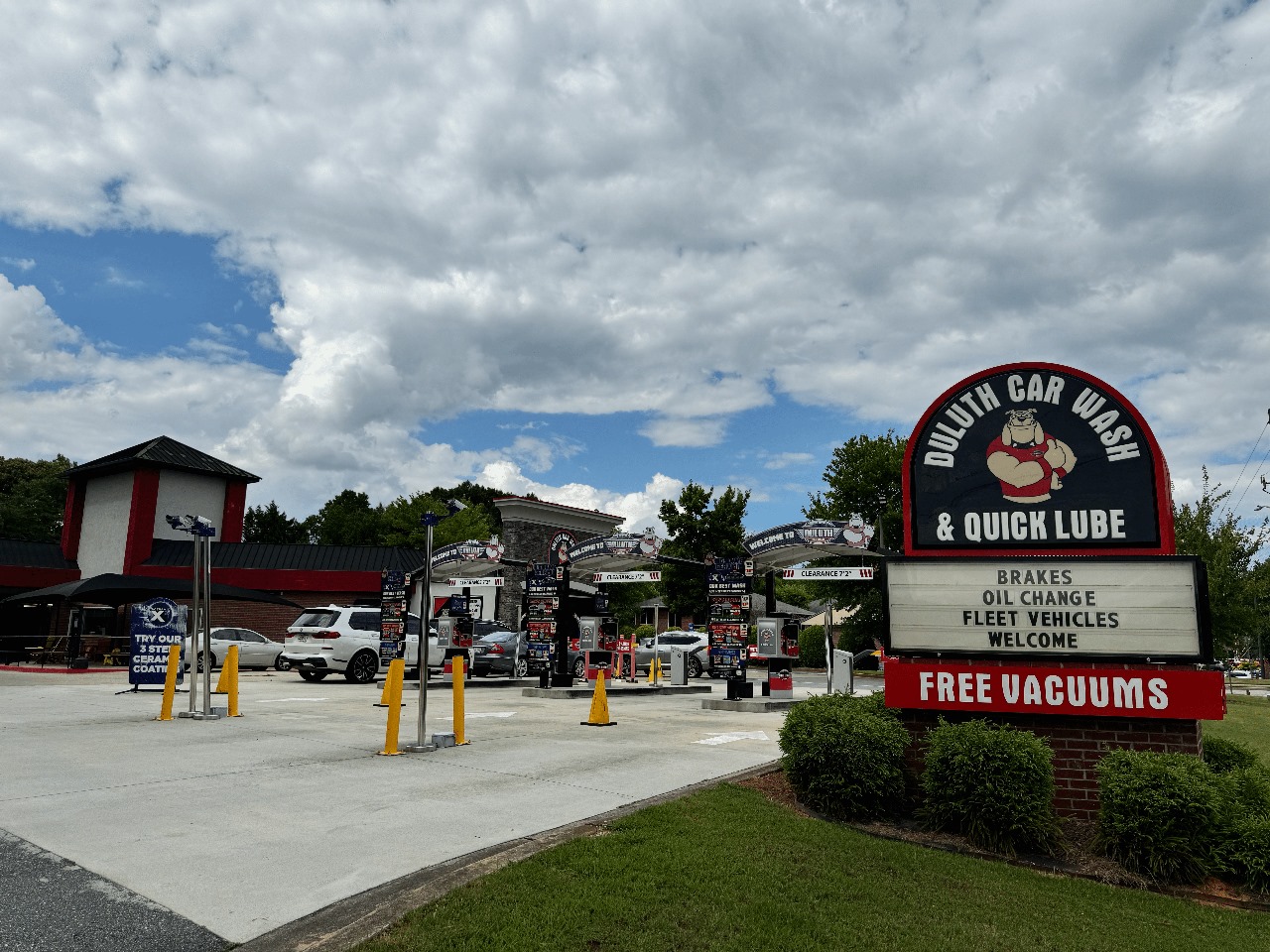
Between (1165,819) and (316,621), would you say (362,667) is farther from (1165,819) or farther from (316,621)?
(1165,819)

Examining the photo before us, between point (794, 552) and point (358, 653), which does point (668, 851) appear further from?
point (358, 653)

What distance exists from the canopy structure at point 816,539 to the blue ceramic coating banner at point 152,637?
11.8 meters

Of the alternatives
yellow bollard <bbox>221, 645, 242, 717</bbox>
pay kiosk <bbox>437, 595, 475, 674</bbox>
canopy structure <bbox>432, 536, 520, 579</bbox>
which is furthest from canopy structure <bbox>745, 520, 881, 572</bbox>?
yellow bollard <bbox>221, 645, 242, 717</bbox>

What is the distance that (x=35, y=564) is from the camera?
35.2 m

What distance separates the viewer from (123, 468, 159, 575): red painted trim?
35031mm

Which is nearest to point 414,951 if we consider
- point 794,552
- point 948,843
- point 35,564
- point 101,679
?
point 948,843

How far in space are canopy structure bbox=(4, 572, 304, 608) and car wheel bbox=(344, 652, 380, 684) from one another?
9185 mm

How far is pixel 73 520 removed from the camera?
3744cm

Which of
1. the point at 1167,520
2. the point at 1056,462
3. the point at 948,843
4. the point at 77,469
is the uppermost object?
the point at 77,469

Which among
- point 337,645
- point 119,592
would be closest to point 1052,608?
point 337,645

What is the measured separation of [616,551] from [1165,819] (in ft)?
49.9

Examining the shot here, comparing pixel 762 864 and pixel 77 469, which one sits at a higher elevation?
pixel 77 469

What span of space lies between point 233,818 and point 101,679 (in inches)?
733

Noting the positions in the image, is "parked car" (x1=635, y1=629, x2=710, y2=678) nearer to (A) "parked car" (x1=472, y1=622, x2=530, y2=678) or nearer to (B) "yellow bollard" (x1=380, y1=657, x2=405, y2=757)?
(A) "parked car" (x1=472, y1=622, x2=530, y2=678)
